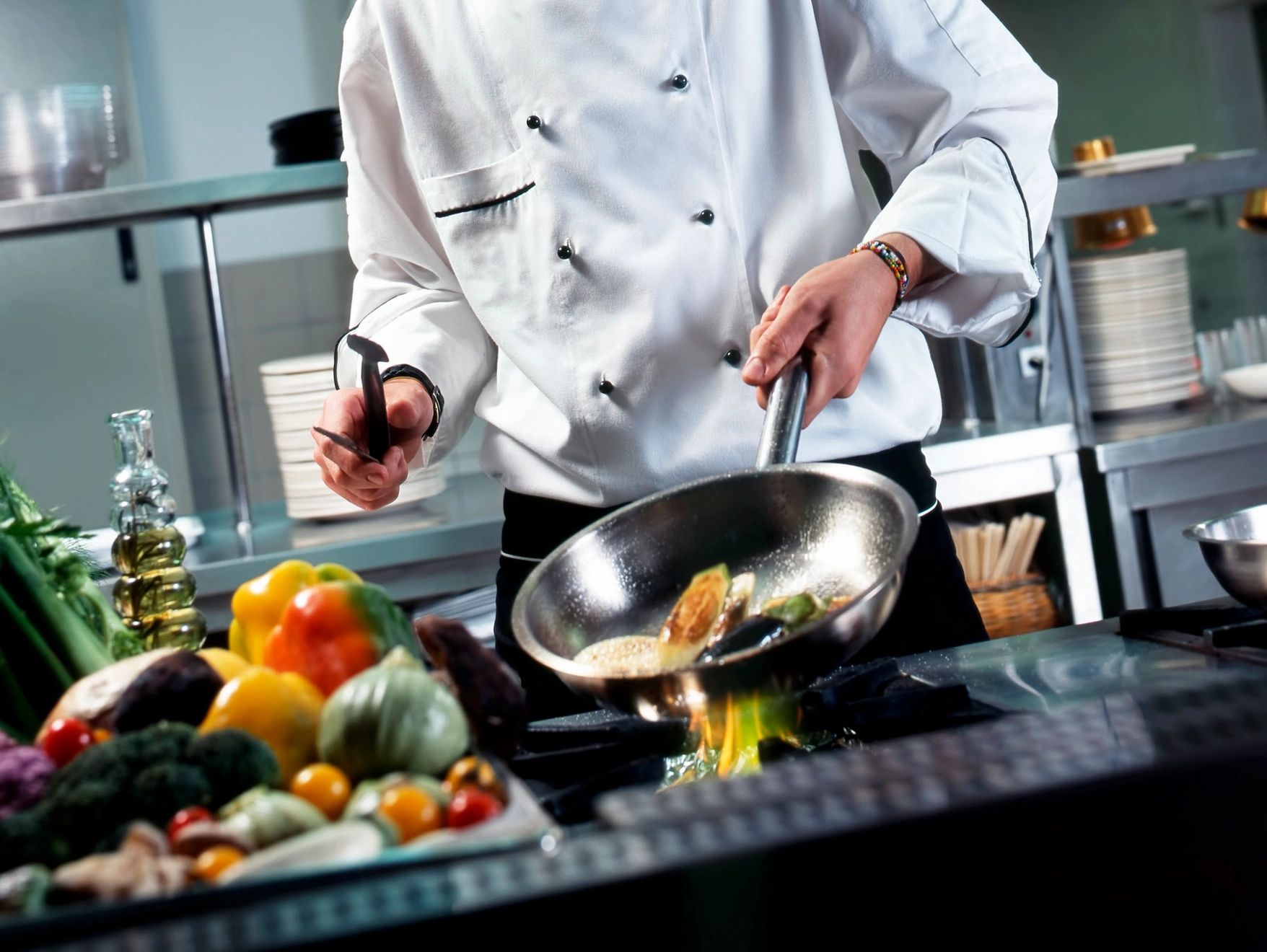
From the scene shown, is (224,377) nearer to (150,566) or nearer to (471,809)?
(150,566)

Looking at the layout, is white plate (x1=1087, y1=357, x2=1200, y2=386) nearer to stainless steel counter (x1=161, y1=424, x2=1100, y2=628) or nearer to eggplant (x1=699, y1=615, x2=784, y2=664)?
stainless steel counter (x1=161, y1=424, x2=1100, y2=628)

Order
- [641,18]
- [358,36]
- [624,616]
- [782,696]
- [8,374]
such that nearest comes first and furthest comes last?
[782,696] → [624,616] → [641,18] → [358,36] → [8,374]

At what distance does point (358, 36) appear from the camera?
139cm

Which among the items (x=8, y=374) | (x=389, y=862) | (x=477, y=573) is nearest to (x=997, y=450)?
(x=477, y=573)

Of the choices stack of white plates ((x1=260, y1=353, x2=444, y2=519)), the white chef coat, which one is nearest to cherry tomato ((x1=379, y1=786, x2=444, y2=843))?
the white chef coat

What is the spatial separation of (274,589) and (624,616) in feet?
0.82

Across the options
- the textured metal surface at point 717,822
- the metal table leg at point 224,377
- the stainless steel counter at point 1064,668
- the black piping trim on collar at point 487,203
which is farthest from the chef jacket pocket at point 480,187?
the metal table leg at point 224,377

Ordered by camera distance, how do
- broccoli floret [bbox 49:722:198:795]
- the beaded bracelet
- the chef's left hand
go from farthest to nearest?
the beaded bracelet, the chef's left hand, broccoli floret [bbox 49:722:198:795]

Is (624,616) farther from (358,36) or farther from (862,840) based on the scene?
(358,36)

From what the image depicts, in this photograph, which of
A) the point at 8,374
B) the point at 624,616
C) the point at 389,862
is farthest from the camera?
the point at 8,374

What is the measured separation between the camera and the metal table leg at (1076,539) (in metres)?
2.36

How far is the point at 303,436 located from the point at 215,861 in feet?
6.67

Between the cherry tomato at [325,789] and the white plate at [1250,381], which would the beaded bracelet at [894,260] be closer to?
the cherry tomato at [325,789]

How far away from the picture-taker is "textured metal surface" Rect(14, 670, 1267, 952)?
0.48 metres
